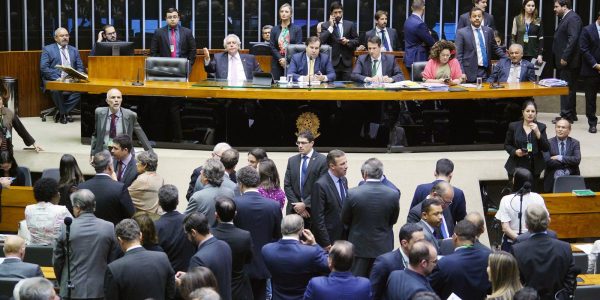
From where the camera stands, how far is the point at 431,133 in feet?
43.0

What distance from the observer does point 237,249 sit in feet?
25.4

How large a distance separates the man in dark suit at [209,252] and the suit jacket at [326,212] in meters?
1.81

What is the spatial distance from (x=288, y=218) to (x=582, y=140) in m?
7.69

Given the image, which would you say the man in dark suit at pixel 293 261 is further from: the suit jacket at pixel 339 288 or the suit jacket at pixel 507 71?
the suit jacket at pixel 507 71

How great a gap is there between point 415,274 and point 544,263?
4.26ft

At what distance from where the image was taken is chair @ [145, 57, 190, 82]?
45.6 ft

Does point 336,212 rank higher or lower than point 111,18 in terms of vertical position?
lower

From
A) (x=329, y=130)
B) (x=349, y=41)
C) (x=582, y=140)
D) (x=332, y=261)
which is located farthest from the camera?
(x=349, y=41)

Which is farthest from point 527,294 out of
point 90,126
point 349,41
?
point 349,41

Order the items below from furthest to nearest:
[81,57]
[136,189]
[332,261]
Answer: [81,57], [136,189], [332,261]

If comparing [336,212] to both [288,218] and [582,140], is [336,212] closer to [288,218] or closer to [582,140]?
[288,218]

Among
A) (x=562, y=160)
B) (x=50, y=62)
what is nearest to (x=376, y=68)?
(x=562, y=160)

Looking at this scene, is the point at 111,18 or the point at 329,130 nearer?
the point at 329,130

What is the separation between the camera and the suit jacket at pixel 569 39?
15.2 m
